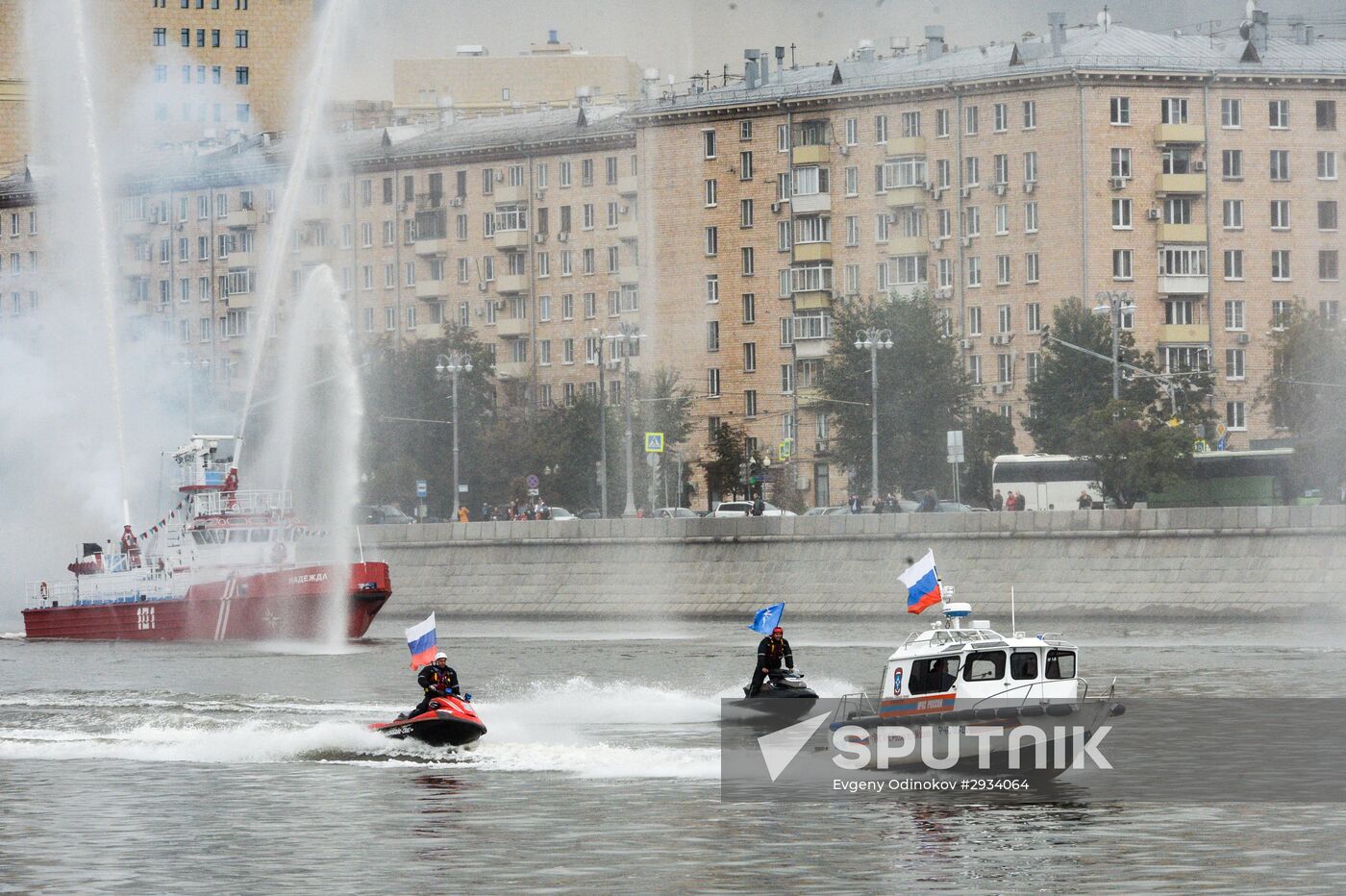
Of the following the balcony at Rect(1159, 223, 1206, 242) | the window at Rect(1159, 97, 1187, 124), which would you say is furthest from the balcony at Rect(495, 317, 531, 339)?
the window at Rect(1159, 97, 1187, 124)

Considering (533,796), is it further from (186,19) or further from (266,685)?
(186,19)

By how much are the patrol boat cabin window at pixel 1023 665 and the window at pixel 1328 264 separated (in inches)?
3903

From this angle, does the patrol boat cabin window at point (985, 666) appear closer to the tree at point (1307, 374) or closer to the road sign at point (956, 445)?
the road sign at point (956, 445)

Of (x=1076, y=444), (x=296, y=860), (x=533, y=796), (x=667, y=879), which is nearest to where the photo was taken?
(x=667, y=879)

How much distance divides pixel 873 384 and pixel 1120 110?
2668 centimetres

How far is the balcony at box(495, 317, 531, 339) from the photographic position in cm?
15362

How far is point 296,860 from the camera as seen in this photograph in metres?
31.4

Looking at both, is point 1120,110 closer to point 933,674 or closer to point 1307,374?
point 1307,374

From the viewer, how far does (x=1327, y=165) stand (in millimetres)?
132625

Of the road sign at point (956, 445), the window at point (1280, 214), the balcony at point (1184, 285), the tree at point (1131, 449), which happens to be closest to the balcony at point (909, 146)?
the balcony at point (1184, 285)

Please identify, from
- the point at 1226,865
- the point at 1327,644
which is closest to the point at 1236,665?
the point at 1327,644

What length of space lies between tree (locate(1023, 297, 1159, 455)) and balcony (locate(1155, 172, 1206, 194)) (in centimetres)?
1305

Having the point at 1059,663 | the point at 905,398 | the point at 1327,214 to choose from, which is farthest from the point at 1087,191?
the point at 1059,663

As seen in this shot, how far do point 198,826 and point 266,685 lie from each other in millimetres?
25883
